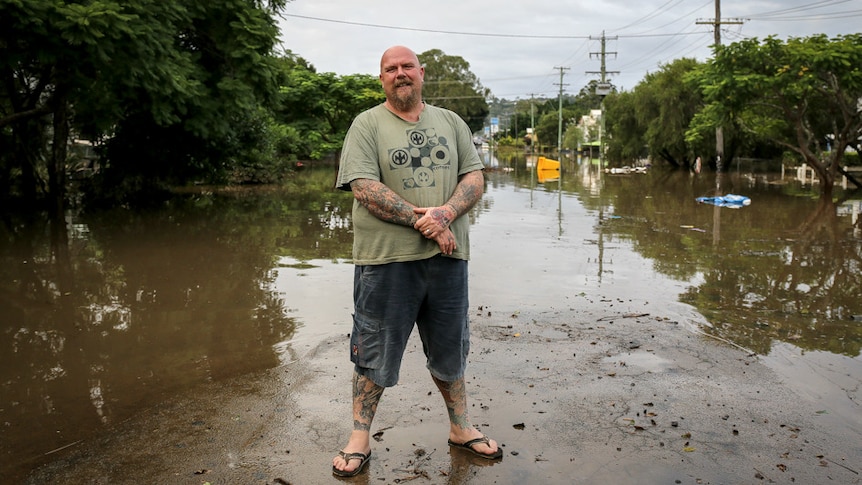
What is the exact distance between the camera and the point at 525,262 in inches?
392

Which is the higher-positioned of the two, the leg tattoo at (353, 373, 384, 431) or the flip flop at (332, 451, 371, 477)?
the leg tattoo at (353, 373, 384, 431)

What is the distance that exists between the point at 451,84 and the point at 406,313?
275ft

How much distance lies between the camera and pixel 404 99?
11.6ft

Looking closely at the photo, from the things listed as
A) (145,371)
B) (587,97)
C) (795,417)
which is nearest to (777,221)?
(795,417)

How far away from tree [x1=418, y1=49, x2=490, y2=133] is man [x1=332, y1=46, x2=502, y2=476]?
7984cm

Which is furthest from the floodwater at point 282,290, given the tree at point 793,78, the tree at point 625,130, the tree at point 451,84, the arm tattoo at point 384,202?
the tree at point 451,84

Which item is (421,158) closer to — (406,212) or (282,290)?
(406,212)

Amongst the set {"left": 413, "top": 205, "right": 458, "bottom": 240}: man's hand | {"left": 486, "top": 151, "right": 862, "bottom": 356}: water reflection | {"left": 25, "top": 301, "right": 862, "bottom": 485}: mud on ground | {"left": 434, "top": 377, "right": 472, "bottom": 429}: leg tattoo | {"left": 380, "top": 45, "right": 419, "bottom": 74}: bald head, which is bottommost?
{"left": 486, "top": 151, "right": 862, "bottom": 356}: water reflection

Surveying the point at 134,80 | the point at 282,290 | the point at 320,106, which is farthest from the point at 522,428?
the point at 320,106

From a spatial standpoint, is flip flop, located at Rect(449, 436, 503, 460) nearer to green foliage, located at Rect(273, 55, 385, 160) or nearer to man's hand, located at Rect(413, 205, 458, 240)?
man's hand, located at Rect(413, 205, 458, 240)

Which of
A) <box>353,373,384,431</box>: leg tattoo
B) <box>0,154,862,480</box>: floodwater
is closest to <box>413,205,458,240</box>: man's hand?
<box>353,373,384,431</box>: leg tattoo

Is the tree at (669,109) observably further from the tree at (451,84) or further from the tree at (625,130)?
the tree at (451,84)

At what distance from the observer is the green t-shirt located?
11.5 feet

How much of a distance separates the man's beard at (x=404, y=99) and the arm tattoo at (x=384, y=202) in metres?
0.41
